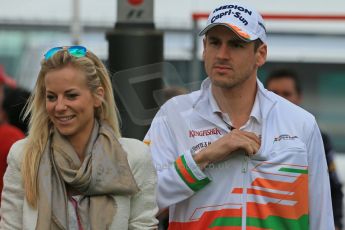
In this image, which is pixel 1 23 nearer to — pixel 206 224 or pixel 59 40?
pixel 59 40

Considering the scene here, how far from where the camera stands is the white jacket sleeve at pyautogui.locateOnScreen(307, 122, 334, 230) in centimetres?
445

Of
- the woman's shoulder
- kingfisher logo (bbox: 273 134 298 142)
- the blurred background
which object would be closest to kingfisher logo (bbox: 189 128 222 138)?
kingfisher logo (bbox: 273 134 298 142)

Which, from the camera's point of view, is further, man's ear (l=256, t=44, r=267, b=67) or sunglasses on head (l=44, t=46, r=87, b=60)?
man's ear (l=256, t=44, r=267, b=67)

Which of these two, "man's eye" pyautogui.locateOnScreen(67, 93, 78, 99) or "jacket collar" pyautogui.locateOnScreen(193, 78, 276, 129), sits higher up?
"man's eye" pyautogui.locateOnScreen(67, 93, 78, 99)

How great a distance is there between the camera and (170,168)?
4391mm

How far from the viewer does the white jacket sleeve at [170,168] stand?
4297mm

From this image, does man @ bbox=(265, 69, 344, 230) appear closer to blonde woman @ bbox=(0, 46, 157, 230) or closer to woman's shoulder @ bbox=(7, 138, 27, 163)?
blonde woman @ bbox=(0, 46, 157, 230)

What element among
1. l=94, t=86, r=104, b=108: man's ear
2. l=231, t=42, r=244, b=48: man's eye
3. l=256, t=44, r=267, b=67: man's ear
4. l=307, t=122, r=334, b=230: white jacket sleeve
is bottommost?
l=307, t=122, r=334, b=230: white jacket sleeve

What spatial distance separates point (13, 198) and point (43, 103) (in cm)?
44

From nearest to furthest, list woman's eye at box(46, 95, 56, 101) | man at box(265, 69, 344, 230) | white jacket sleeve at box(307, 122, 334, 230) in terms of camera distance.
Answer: woman's eye at box(46, 95, 56, 101) < white jacket sleeve at box(307, 122, 334, 230) < man at box(265, 69, 344, 230)

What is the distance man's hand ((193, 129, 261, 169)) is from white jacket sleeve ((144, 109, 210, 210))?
0.05 meters

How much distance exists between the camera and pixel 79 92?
416 cm

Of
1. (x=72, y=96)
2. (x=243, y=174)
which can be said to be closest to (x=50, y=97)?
(x=72, y=96)

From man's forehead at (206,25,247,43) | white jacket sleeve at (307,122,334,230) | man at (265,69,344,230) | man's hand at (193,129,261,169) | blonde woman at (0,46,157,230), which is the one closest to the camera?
blonde woman at (0,46,157,230)
